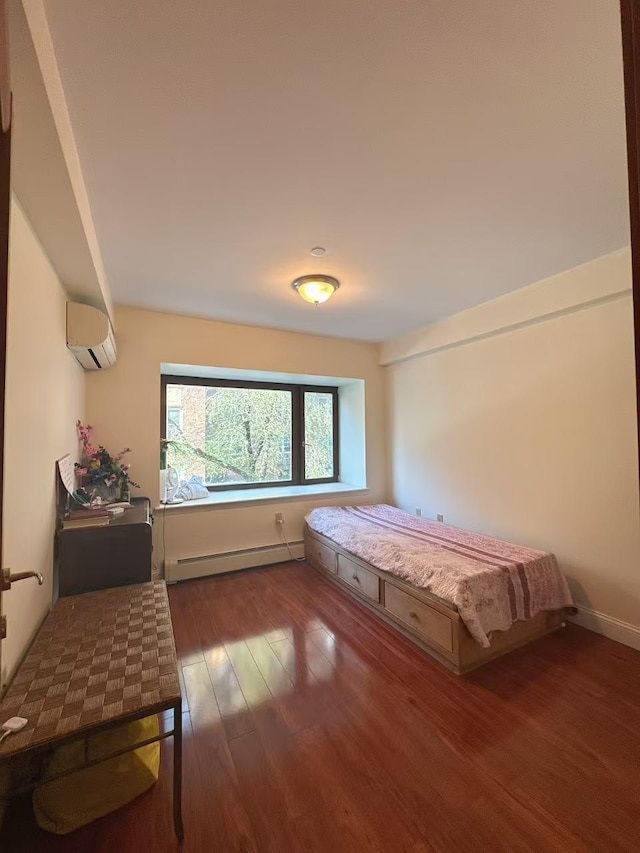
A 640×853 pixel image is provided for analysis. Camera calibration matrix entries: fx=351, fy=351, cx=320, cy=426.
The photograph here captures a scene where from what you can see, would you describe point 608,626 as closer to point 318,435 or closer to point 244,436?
point 318,435

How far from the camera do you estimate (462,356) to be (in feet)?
10.7

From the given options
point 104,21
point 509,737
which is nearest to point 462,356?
point 509,737

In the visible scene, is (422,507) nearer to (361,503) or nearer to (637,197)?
(361,503)

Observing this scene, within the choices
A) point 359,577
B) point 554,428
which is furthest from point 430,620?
point 554,428

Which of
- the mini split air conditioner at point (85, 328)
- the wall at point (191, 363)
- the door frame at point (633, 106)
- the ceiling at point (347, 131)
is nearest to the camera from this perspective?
the door frame at point (633, 106)

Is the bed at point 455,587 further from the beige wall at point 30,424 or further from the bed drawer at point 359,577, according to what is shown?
the beige wall at point 30,424

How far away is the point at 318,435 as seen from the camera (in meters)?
4.49

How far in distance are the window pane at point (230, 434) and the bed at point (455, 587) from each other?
1506mm

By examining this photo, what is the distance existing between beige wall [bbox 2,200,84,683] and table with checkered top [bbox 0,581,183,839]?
0.12 meters

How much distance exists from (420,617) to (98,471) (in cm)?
239

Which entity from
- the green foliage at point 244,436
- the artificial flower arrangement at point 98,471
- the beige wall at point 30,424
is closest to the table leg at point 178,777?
the beige wall at point 30,424

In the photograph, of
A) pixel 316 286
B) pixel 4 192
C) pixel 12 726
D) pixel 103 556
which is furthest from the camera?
pixel 316 286

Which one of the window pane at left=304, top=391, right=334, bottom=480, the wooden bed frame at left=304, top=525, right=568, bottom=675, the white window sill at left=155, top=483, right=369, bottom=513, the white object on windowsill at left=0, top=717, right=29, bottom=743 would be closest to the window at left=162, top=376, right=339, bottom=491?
the window pane at left=304, top=391, right=334, bottom=480

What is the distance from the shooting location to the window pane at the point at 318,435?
4383 millimetres
